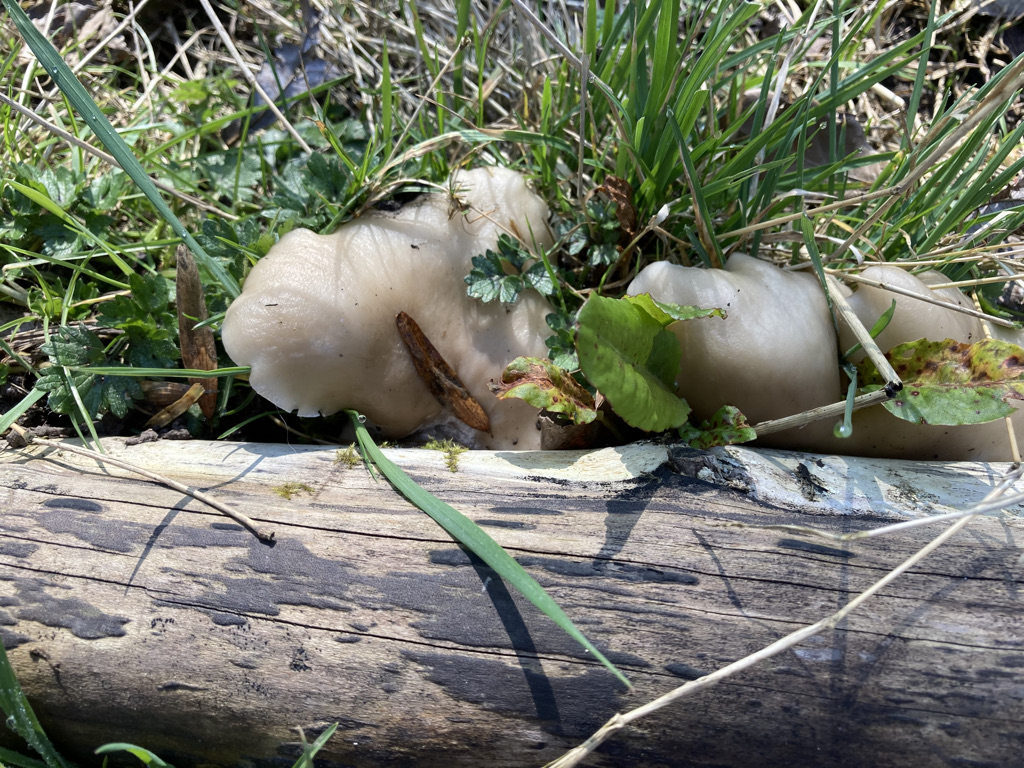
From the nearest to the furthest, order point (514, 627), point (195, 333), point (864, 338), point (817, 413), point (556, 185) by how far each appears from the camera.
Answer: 1. point (514, 627)
2. point (817, 413)
3. point (864, 338)
4. point (195, 333)
5. point (556, 185)

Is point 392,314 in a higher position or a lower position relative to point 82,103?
lower

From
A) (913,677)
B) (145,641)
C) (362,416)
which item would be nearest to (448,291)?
(362,416)

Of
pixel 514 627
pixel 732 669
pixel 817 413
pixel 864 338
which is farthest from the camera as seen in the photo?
pixel 864 338

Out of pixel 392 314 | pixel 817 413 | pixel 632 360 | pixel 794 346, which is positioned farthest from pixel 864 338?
pixel 392 314

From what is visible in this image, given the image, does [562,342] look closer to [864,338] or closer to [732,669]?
[864,338]

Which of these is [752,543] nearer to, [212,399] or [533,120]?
[212,399]

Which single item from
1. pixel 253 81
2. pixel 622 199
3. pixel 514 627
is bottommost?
pixel 514 627

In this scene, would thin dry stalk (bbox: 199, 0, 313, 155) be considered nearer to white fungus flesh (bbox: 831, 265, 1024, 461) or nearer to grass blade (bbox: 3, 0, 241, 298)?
grass blade (bbox: 3, 0, 241, 298)
